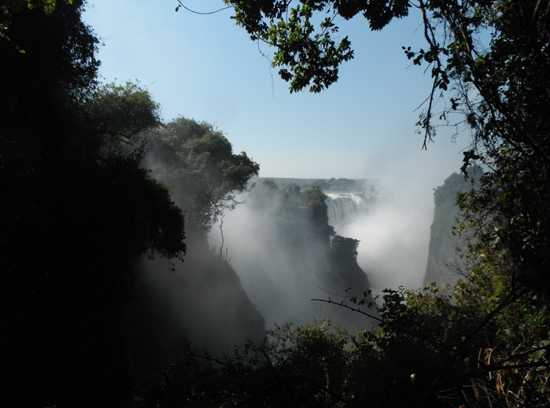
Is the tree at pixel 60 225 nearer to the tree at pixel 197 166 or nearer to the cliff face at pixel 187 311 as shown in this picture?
the cliff face at pixel 187 311

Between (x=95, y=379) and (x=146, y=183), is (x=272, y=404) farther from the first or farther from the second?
(x=146, y=183)

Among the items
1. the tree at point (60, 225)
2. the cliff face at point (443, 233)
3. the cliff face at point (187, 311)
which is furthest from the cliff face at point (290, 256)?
the tree at point (60, 225)

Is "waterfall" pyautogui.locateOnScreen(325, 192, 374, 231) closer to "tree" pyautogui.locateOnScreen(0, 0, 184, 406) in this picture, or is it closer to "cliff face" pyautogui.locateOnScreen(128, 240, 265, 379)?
"cliff face" pyautogui.locateOnScreen(128, 240, 265, 379)

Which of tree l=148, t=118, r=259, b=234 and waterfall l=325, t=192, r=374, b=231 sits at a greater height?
waterfall l=325, t=192, r=374, b=231

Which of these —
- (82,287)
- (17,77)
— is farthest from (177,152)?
(82,287)

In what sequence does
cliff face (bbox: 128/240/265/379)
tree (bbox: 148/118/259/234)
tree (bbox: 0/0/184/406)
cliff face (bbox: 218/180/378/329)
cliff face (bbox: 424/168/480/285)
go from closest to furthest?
1. tree (bbox: 0/0/184/406)
2. cliff face (bbox: 128/240/265/379)
3. tree (bbox: 148/118/259/234)
4. cliff face (bbox: 218/180/378/329)
5. cliff face (bbox: 424/168/480/285)

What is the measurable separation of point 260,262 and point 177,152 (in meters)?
24.8

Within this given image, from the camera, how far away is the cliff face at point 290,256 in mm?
42438

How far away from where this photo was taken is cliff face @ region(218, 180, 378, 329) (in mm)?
42438

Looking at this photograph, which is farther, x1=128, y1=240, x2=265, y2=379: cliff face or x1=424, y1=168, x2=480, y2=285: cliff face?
x1=424, y1=168, x2=480, y2=285: cliff face

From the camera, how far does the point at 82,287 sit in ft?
26.9

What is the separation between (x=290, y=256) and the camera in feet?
163

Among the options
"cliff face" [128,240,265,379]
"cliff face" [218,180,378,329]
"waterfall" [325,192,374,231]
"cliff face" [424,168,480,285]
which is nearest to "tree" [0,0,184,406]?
"cliff face" [128,240,265,379]

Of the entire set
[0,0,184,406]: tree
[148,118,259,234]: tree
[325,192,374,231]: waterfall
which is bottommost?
[0,0,184,406]: tree
